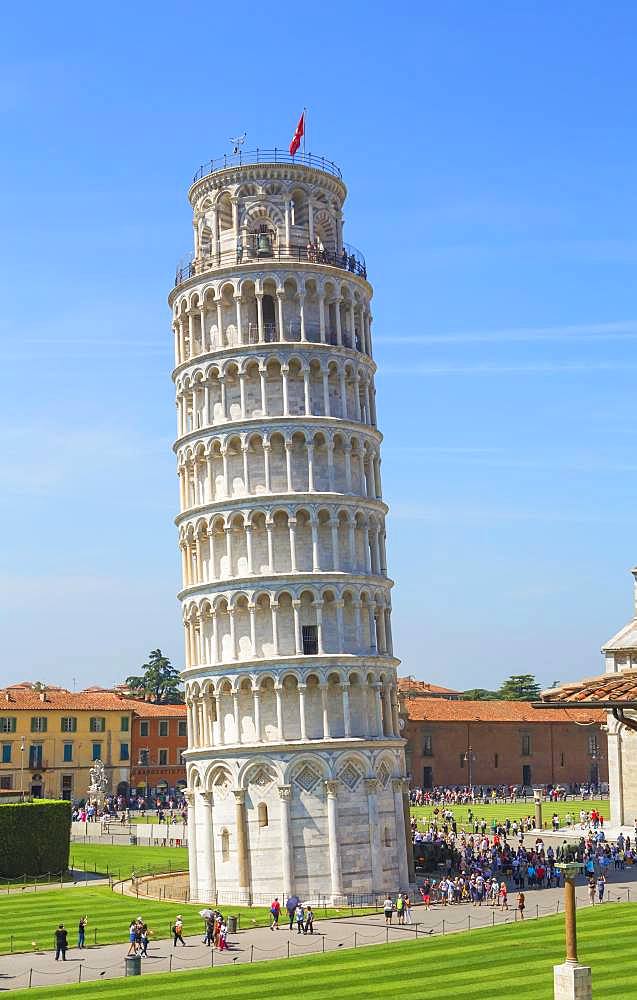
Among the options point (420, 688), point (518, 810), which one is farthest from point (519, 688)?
point (518, 810)

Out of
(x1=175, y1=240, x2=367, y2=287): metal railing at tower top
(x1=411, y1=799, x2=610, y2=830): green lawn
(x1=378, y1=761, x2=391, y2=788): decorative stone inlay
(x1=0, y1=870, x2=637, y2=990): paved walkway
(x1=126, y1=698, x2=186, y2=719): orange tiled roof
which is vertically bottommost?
(x1=411, y1=799, x2=610, y2=830): green lawn

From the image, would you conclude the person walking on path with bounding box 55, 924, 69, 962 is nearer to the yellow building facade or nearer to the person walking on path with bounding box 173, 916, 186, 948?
the person walking on path with bounding box 173, 916, 186, 948

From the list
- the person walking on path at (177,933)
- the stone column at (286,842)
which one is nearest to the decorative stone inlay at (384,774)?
the stone column at (286,842)

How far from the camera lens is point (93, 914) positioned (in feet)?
186

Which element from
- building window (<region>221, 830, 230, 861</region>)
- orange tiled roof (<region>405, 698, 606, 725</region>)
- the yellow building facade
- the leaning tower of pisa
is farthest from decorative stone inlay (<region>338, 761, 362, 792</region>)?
the yellow building facade

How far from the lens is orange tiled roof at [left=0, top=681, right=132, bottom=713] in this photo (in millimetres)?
119375

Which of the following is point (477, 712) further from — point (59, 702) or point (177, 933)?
point (177, 933)

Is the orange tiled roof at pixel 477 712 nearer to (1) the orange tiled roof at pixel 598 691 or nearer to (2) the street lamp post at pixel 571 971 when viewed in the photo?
(2) the street lamp post at pixel 571 971

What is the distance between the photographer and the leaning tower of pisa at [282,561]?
6175 centimetres

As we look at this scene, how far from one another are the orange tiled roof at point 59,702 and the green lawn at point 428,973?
77675 mm

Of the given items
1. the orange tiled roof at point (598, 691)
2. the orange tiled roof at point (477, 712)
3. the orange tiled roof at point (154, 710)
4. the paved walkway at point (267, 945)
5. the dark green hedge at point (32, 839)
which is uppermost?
the orange tiled roof at point (598, 691)

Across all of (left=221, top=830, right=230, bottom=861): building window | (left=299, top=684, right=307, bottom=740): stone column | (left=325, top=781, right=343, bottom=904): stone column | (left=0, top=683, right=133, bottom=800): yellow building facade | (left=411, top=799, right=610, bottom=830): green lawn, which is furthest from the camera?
(left=0, top=683, right=133, bottom=800): yellow building facade

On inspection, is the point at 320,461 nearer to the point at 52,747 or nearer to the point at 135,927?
the point at 135,927

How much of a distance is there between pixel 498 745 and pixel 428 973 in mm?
86146
